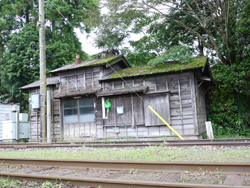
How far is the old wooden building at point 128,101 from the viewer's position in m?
11.5

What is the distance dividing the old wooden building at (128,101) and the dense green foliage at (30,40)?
32.9 ft

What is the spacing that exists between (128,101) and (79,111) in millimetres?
3573

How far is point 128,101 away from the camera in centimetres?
1257

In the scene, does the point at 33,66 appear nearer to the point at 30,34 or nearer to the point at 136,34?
the point at 30,34

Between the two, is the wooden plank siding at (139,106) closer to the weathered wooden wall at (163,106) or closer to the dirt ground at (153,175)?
the weathered wooden wall at (163,106)

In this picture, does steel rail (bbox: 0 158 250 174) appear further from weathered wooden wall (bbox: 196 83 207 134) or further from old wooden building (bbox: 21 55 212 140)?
weathered wooden wall (bbox: 196 83 207 134)

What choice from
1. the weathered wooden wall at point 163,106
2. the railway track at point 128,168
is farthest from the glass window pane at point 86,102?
the railway track at point 128,168

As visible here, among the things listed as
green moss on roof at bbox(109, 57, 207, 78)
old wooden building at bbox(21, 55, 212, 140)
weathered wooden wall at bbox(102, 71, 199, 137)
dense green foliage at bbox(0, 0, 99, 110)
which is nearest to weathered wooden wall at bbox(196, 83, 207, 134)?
old wooden building at bbox(21, 55, 212, 140)

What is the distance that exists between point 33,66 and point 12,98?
18.6 ft

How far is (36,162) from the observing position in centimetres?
588

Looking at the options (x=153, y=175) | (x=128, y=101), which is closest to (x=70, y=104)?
(x=128, y=101)

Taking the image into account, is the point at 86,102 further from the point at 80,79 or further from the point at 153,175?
the point at 153,175

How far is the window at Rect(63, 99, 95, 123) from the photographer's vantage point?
1364cm

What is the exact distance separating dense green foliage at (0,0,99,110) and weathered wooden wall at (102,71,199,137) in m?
12.4
